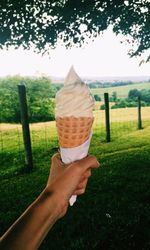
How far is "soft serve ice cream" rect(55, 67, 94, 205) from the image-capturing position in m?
2.32

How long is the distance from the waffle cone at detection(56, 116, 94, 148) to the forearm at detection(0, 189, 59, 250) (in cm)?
61

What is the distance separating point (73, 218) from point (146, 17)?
406 inches

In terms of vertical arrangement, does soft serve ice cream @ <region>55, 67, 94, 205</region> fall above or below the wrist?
above

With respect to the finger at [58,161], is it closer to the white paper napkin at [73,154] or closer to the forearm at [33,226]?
the white paper napkin at [73,154]

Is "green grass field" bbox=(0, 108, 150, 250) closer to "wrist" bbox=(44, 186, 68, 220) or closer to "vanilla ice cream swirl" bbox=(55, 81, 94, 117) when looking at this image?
"vanilla ice cream swirl" bbox=(55, 81, 94, 117)

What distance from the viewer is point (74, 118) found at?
233 cm

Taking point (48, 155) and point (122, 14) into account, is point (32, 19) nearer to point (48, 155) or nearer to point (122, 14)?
point (122, 14)

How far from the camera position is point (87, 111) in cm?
235

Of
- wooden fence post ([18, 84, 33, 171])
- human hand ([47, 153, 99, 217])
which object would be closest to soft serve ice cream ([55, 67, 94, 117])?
human hand ([47, 153, 99, 217])

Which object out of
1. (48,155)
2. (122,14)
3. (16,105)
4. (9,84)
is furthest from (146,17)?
(9,84)

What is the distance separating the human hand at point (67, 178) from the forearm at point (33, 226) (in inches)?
1.9

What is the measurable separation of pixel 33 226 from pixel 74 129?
811mm

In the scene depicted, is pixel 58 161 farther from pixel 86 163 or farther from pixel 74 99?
pixel 74 99

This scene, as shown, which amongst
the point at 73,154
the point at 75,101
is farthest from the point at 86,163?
the point at 75,101
